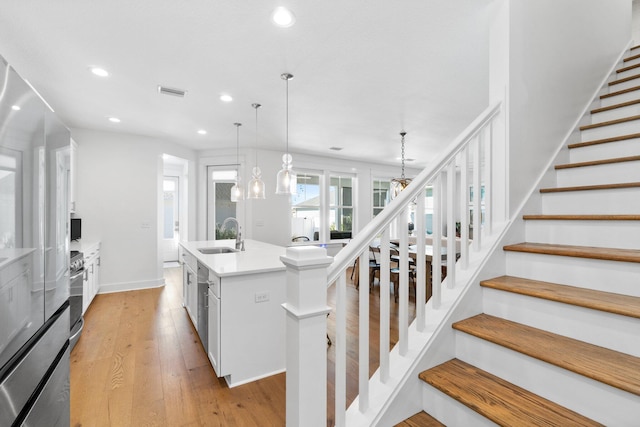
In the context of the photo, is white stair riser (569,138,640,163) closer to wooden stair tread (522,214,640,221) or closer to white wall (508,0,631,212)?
white wall (508,0,631,212)

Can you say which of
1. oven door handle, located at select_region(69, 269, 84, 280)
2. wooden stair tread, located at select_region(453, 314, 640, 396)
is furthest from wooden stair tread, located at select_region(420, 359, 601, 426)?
oven door handle, located at select_region(69, 269, 84, 280)

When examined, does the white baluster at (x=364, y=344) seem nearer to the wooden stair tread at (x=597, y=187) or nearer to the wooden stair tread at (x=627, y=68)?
the wooden stair tread at (x=597, y=187)

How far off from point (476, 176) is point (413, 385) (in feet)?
3.74

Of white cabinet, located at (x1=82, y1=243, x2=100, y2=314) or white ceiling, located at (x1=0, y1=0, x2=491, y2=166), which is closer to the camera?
white ceiling, located at (x1=0, y1=0, x2=491, y2=166)

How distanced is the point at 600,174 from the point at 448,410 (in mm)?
1718

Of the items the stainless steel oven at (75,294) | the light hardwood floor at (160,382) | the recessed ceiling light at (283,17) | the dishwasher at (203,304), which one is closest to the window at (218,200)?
the light hardwood floor at (160,382)

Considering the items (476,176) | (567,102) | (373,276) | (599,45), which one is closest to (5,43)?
(476,176)

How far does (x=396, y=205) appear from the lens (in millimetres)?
1318

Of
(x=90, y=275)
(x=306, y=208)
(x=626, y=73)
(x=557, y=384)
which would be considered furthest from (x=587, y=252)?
(x=306, y=208)

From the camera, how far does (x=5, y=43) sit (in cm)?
228

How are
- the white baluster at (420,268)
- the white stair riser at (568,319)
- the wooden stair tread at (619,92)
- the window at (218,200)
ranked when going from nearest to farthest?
the white stair riser at (568,319)
the white baluster at (420,268)
the wooden stair tread at (619,92)
the window at (218,200)

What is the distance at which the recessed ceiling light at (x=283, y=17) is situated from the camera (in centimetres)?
193

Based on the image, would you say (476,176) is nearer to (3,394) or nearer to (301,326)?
(301,326)

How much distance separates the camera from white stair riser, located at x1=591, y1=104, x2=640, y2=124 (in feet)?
6.86
